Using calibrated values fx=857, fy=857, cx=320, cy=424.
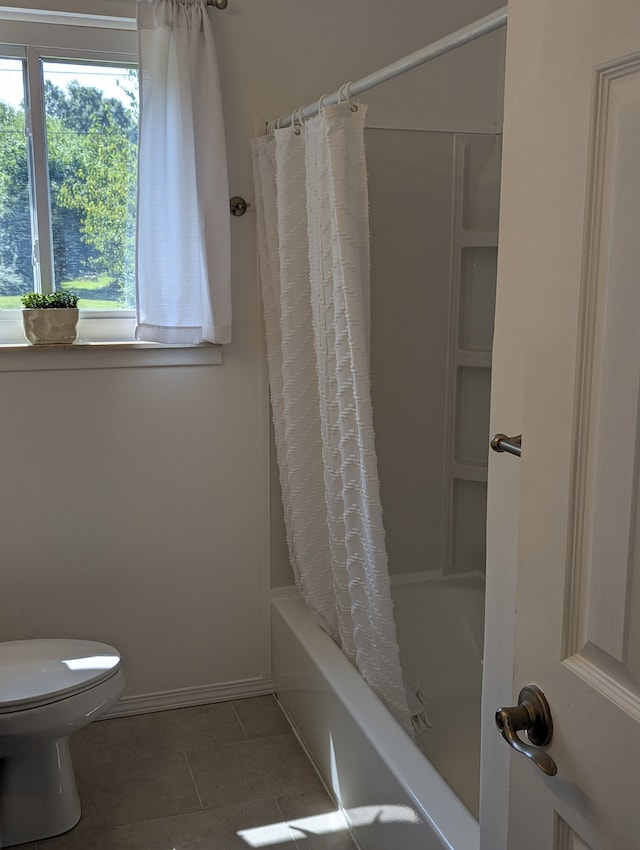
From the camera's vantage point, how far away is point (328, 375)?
2.12m

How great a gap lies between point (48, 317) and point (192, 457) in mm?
601

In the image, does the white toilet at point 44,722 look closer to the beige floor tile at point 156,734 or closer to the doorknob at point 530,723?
the beige floor tile at point 156,734

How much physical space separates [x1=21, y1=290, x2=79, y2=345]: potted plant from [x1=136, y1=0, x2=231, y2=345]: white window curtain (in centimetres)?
20

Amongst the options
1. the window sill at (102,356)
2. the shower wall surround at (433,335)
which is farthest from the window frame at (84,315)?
the shower wall surround at (433,335)

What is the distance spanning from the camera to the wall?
2512mm

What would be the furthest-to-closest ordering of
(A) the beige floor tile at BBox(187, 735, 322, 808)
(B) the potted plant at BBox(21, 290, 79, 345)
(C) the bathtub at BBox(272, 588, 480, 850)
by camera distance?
(B) the potted plant at BBox(21, 290, 79, 345)
(A) the beige floor tile at BBox(187, 735, 322, 808)
(C) the bathtub at BBox(272, 588, 480, 850)

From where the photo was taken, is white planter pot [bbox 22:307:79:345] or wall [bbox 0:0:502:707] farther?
wall [bbox 0:0:502:707]

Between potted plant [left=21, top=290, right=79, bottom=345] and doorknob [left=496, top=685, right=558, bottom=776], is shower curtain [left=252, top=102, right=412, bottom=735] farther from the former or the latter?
doorknob [left=496, top=685, right=558, bottom=776]

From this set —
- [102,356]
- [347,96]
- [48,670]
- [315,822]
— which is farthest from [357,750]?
[347,96]

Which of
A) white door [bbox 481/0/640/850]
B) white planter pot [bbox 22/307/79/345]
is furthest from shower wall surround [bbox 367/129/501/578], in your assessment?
white door [bbox 481/0/640/850]

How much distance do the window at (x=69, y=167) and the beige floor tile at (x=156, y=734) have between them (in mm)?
1193

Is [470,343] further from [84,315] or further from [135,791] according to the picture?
[135,791]

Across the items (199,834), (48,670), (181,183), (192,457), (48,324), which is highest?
(181,183)

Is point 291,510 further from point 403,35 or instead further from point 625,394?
point 625,394
